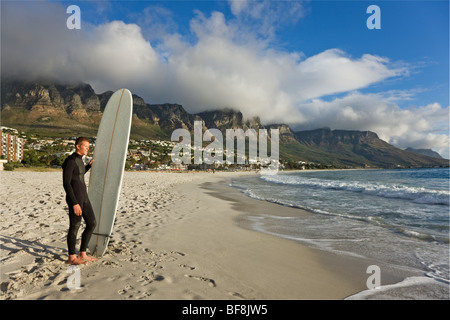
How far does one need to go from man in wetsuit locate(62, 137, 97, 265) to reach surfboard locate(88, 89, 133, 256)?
33 cm

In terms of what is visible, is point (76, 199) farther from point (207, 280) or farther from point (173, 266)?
point (207, 280)

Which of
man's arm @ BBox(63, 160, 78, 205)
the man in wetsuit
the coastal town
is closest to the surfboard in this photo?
the man in wetsuit

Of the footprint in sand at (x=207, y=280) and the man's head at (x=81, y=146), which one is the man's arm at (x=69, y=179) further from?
the footprint in sand at (x=207, y=280)

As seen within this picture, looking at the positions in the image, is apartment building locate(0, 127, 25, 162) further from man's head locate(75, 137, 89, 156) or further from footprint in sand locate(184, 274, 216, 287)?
footprint in sand locate(184, 274, 216, 287)

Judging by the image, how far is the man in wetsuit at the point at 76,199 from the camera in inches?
143

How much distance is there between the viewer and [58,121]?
187500mm

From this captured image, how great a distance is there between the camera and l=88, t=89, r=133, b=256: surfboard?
4352mm

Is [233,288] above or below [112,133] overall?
below

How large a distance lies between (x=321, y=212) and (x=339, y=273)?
6524 millimetres

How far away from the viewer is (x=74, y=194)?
3.76 m

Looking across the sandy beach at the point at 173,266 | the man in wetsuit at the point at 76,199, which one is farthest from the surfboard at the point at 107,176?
the sandy beach at the point at 173,266

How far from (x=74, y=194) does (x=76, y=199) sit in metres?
0.09
